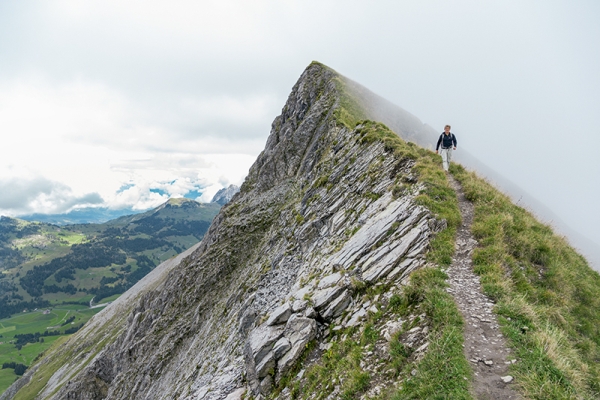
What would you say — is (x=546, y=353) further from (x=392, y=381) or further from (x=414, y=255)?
(x=414, y=255)

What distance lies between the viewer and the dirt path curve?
746 cm

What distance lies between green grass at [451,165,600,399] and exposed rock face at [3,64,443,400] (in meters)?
3.20

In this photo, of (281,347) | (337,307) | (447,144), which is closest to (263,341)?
(281,347)

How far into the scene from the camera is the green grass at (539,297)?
753cm

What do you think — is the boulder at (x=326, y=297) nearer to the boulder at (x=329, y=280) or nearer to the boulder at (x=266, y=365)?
the boulder at (x=329, y=280)

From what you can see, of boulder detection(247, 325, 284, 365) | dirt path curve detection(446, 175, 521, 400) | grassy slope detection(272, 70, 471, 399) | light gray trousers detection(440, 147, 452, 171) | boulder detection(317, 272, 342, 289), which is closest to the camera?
dirt path curve detection(446, 175, 521, 400)

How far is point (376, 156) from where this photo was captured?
28.8 m

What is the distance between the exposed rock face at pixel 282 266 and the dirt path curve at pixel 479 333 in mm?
1839

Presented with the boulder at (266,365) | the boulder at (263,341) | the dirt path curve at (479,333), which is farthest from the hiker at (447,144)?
the boulder at (266,365)

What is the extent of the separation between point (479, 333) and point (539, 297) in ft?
15.1

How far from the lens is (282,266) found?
94.5 feet

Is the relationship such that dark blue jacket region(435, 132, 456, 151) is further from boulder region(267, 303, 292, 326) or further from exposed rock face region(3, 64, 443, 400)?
boulder region(267, 303, 292, 326)

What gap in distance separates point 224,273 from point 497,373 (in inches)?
1691

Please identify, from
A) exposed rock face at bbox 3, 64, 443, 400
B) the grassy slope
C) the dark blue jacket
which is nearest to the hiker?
the dark blue jacket
